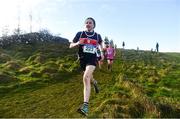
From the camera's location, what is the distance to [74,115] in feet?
41.0

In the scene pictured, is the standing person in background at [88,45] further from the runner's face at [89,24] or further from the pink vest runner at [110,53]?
the pink vest runner at [110,53]

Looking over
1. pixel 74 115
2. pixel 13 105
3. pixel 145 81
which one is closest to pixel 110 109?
pixel 74 115

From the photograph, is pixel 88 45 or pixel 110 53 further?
pixel 110 53

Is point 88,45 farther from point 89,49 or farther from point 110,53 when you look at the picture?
point 110,53

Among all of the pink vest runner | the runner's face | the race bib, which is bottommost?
the pink vest runner

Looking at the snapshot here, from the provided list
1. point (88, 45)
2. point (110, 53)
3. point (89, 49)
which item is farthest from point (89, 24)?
point (110, 53)

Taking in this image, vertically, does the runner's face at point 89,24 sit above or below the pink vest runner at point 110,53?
above

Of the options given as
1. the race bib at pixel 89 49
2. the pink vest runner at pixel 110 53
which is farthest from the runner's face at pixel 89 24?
the pink vest runner at pixel 110 53

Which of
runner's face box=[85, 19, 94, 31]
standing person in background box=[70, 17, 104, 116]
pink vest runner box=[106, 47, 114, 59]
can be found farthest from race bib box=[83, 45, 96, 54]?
pink vest runner box=[106, 47, 114, 59]

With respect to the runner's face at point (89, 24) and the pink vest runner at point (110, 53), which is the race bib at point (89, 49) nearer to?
the runner's face at point (89, 24)

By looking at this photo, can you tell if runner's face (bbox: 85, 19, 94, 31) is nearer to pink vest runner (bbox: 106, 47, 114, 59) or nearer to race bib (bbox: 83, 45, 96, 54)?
race bib (bbox: 83, 45, 96, 54)

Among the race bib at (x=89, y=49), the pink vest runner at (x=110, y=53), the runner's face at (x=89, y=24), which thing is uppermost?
the runner's face at (x=89, y=24)

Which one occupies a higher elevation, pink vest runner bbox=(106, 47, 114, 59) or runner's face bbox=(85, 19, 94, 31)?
runner's face bbox=(85, 19, 94, 31)

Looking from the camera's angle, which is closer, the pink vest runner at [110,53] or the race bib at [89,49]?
the race bib at [89,49]
